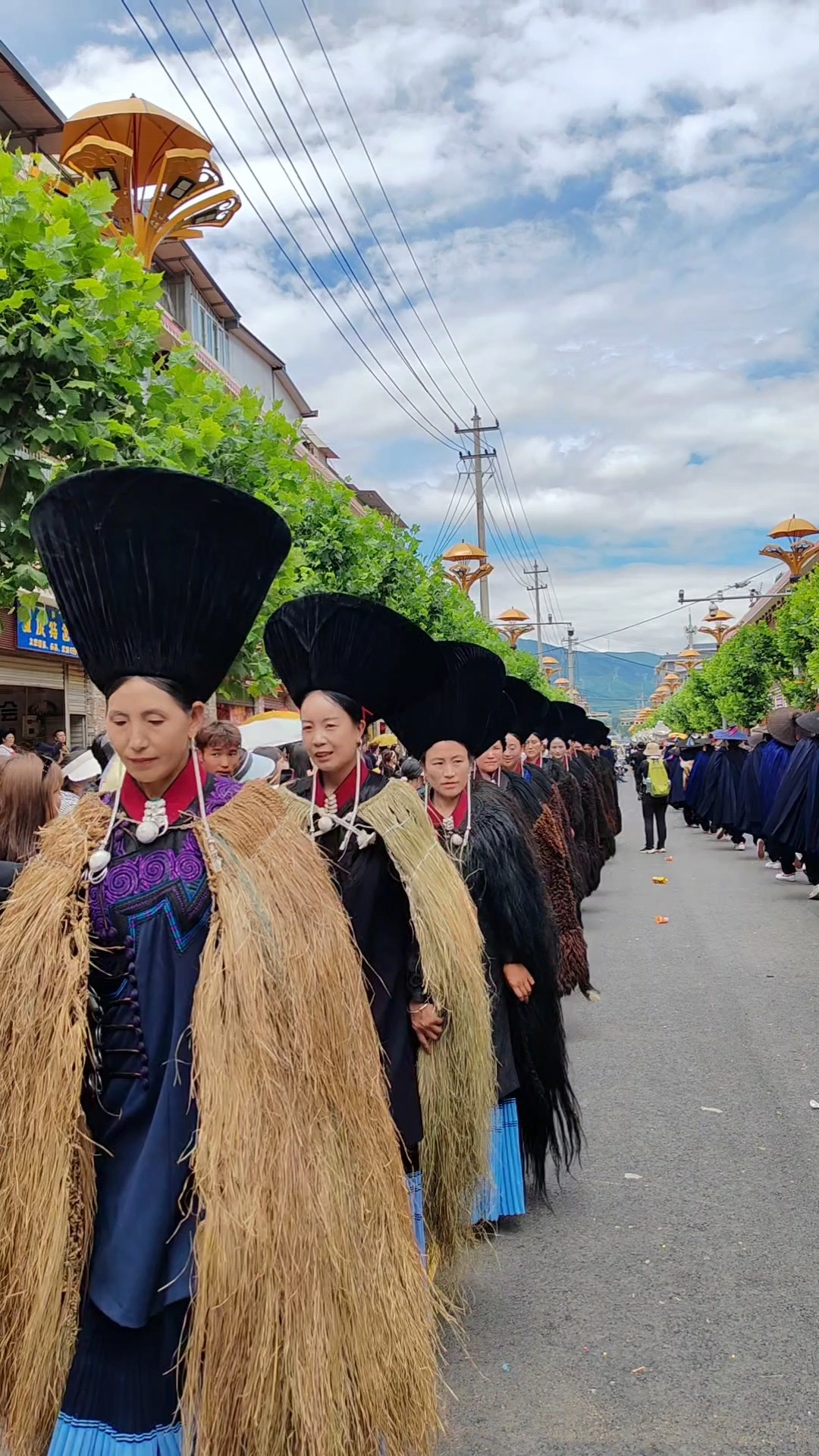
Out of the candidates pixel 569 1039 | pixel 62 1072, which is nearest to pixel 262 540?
pixel 62 1072

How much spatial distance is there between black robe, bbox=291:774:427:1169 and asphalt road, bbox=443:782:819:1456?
0.77 metres

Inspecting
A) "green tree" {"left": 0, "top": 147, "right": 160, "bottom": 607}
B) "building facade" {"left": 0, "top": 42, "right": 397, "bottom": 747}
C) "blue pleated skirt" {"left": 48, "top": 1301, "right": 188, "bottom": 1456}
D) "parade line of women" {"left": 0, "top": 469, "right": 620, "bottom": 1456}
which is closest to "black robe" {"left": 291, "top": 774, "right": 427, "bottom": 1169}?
"parade line of women" {"left": 0, "top": 469, "right": 620, "bottom": 1456}

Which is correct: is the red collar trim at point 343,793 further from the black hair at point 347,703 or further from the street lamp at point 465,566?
the street lamp at point 465,566

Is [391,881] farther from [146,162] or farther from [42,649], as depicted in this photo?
[42,649]

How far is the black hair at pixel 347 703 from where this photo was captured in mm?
3414

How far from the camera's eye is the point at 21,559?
235 inches

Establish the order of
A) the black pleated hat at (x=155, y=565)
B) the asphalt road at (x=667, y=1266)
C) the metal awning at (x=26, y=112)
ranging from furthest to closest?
the metal awning at (x=26, y=112) < the asphalt road at (x=667, y=1266) < the black pleated hat at (x=155, y=565)

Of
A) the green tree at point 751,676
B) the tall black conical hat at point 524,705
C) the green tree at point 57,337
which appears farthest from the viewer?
the green tree at point 751,676

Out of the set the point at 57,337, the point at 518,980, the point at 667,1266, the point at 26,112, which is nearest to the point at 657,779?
the point at 26,112

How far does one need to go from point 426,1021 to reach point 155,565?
1.65m

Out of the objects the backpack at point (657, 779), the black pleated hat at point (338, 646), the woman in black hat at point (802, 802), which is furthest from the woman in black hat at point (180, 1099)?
the backpack at point (657, 779)

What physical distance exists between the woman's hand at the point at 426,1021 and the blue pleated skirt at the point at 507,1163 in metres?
1.12

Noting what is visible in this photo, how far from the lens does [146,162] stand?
43.2 ft

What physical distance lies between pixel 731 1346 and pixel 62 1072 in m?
2.40
